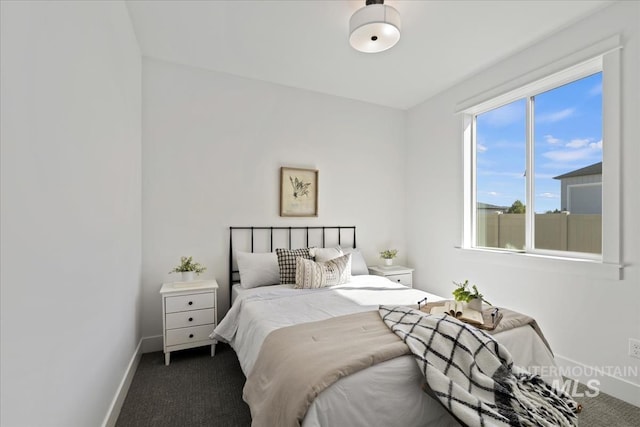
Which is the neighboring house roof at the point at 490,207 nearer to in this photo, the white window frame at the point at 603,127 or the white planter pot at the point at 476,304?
the white window frame at the point at 603,127

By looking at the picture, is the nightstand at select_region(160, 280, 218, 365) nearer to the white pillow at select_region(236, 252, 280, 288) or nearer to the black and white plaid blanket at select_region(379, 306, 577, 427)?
the white pillow at select_region(236, 252, 280, 288)

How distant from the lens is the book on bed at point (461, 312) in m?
1.77

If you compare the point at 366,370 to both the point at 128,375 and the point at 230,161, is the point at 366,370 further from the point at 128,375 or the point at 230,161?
the point at 230,161

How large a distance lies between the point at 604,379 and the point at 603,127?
1865mm

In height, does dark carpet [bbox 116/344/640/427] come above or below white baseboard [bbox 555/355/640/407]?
below

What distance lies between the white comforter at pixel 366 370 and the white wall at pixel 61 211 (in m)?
0.82

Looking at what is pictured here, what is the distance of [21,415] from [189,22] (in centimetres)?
258

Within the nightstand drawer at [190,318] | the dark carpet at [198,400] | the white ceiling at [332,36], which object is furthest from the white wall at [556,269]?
the nightstand drawer at [190,318]

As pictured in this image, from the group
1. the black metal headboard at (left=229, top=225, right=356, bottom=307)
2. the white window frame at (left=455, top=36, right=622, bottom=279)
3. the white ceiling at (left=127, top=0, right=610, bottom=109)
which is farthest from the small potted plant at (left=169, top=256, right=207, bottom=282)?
the white window frame at (left=455, top=36, right=622, bottom=279)

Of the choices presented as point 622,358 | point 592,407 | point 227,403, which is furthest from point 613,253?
point 227,403

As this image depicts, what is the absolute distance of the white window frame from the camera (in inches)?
82.7

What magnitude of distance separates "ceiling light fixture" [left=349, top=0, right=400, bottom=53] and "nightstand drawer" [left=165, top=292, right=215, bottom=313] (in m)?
2.44

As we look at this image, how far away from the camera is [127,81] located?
2195mm

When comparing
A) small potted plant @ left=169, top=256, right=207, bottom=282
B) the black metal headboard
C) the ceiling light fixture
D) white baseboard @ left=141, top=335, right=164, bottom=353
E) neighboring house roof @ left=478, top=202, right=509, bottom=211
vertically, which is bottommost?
white baseboard @ left=141, top=335, right=164, bottom=353
